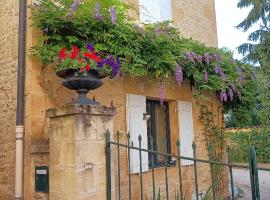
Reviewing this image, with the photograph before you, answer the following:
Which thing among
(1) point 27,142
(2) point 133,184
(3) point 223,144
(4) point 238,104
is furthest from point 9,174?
(4) point 238,104

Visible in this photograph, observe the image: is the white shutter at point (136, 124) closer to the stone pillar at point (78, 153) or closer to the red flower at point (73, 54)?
the red flower at point (73, 54)

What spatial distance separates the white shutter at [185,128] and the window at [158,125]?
0.92 feet

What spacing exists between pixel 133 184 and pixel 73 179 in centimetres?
243

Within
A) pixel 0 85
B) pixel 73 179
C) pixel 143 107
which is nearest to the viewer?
pixel 73 179

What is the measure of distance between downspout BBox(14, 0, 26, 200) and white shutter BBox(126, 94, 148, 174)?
Result: 183 cm

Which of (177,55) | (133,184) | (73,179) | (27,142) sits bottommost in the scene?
(133,184)

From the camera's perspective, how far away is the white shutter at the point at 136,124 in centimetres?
555

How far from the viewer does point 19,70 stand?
4.66 meters

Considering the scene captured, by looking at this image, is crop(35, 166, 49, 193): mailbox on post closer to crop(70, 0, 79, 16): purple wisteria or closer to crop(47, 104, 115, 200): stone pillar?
crop(47, 104, 115, 200): stone pillar

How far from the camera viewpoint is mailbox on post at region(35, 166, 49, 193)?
384 cm

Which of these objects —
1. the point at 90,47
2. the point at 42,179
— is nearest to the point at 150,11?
the point at 90,47

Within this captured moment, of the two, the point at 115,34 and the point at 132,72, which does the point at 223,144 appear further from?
the point at 115,34

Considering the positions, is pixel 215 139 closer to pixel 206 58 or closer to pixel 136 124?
pixel 206 58

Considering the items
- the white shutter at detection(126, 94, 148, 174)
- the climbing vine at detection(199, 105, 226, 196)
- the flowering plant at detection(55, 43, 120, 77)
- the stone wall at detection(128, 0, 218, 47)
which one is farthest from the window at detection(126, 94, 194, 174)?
the stone wall at detection(128, 0, 218, 47)
